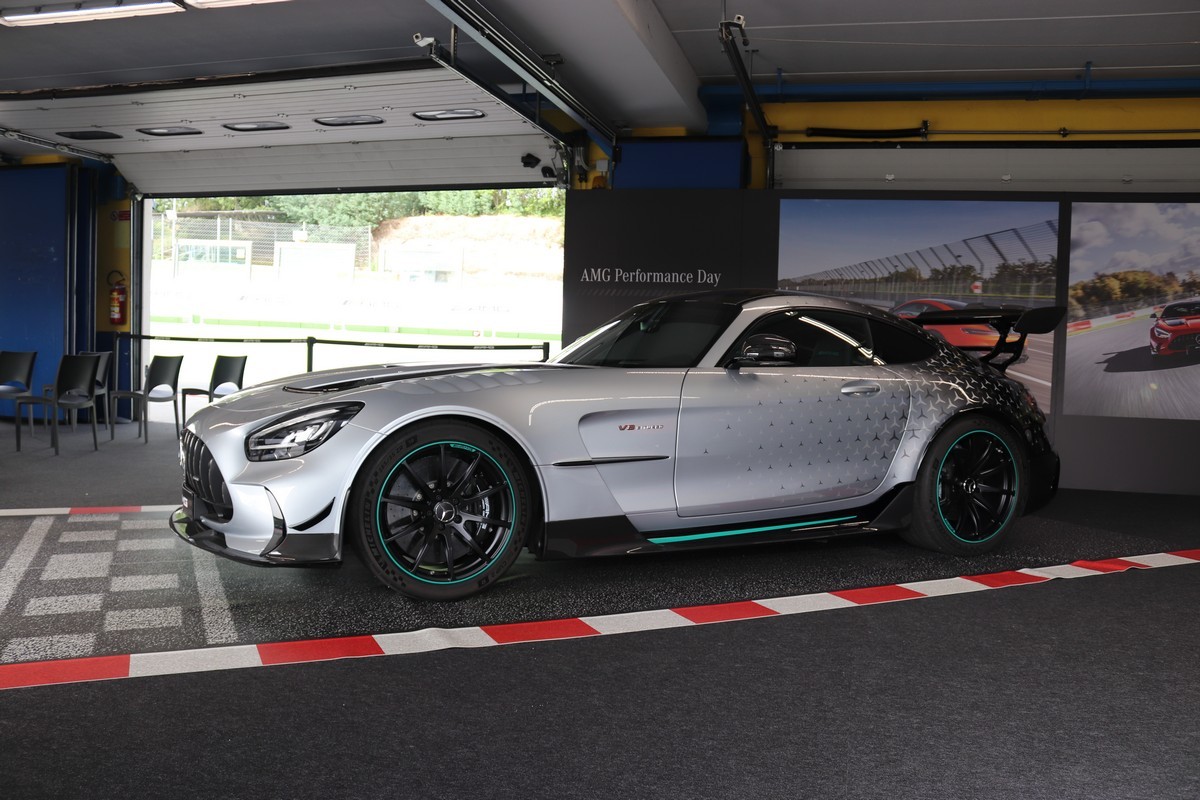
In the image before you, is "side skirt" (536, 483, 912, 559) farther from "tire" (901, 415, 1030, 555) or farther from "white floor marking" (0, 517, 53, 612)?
"white floor marking" (0, 517, 53, 612)

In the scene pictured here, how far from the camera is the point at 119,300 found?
41.4 ft

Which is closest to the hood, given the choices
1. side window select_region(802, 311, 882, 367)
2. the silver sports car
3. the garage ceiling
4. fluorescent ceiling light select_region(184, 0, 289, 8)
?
the silver sports car

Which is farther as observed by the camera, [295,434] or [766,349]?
[766,349]

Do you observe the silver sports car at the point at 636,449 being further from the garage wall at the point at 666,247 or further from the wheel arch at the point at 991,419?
the garage wall at the point at 666,247

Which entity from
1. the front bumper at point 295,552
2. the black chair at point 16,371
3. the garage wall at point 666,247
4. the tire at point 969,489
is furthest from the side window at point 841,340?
the black chair at point 16,371

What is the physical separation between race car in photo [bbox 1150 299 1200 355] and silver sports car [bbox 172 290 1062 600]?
11.8 ft

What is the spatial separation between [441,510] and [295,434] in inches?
23.4

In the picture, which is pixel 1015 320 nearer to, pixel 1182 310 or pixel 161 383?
pixel 1182 310

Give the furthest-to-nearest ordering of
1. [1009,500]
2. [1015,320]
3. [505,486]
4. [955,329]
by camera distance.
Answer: [955,329] → [1015,320] → [1009,500] → [505,486]

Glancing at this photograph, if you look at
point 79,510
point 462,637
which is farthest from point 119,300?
point 462,637

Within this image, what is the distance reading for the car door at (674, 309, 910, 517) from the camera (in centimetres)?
418

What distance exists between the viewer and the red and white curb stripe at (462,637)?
9.93 feet

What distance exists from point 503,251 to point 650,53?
16.6 feet

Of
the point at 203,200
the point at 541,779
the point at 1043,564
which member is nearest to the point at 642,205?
the point at 1043,564
